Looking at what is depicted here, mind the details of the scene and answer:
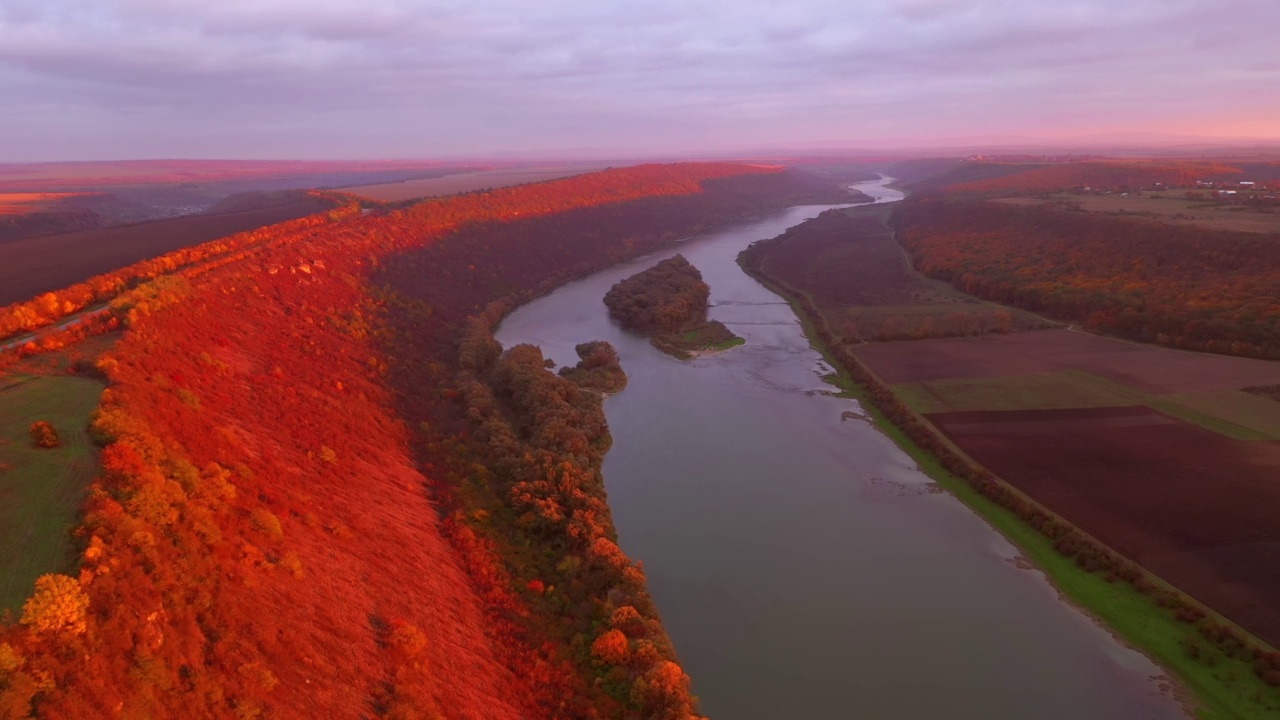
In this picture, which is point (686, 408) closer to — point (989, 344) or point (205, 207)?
point (989, 344)

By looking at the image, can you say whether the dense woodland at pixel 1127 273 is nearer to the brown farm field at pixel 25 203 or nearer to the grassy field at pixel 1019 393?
the grassy field at pixel 1019 393

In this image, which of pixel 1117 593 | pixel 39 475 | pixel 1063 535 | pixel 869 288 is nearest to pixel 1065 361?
pixel 1063 535

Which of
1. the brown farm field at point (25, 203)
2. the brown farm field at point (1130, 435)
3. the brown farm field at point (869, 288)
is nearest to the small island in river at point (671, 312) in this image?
the brown farm field at point (1130, 435)

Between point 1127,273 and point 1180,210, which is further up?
point 1180,210

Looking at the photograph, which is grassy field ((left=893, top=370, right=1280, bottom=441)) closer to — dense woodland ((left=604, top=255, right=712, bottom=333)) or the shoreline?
the shoreline

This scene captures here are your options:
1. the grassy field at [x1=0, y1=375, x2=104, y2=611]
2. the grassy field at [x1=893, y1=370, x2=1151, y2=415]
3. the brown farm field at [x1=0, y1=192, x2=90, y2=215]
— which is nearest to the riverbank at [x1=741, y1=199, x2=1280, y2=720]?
the grassy field at [x1=893, y1=370, x2=1151, y2=415]

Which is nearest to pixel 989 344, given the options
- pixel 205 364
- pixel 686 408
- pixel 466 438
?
pixel 686 408

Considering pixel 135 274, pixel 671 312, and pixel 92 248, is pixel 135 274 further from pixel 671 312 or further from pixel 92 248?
pixel 671 312
